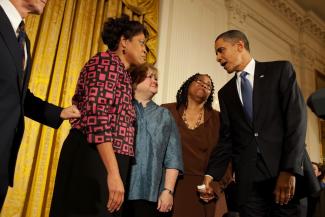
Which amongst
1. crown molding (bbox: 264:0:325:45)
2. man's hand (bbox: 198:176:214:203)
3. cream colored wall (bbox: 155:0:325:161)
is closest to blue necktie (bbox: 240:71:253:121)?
man's hand (bbox: 198:176:214:203)

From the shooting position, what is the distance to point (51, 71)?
3078 mm

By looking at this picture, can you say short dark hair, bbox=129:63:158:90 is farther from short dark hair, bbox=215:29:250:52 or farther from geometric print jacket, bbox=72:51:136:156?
geometric print jacket, bbox=72:51:136:156

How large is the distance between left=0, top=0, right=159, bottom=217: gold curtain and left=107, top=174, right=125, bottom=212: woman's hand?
1.69 metres

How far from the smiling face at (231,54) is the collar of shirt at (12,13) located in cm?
128

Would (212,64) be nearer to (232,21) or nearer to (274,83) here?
(232,21)

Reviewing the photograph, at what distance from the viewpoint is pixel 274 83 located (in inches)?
67.8

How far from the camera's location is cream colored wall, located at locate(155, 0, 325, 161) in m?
3.97

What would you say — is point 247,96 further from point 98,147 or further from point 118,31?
point 98,147

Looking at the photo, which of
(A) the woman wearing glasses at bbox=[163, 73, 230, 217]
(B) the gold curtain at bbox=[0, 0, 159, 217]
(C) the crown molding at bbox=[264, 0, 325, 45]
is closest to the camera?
(A) the woman wearing glasses at bbox=[163, 73, 230, 217]

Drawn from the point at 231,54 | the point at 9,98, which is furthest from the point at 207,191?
the point at 9,98

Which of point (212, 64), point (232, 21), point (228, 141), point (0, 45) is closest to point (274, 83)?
point (228, 141)

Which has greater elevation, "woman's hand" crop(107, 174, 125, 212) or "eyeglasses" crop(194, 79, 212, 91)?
"eyeglasses" crop(194, 79, 212, 91)

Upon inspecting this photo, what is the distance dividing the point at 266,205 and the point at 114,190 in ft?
2.60

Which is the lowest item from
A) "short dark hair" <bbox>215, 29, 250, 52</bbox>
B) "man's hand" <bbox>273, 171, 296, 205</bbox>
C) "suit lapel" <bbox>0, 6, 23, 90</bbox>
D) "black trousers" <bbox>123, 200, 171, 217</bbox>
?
"black trousers" <bbox>123, 200, 171, 217</bbox>
